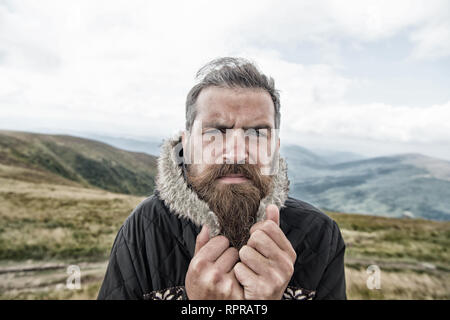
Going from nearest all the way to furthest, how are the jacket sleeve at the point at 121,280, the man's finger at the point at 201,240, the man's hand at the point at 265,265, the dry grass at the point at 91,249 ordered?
the man's hand at the point at 265,265, the man's finger at the point at 201,240, the jacket sleeve at the point at 121,280, the dry grass at the point at 91,249

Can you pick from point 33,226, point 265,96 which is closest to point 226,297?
point 265,96

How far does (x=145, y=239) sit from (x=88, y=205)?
3055cm

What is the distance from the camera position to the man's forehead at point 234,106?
2672 millimetres

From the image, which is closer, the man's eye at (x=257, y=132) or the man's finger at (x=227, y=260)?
the man's finger at (x=227, y=260)

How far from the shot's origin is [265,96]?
9.63 feet

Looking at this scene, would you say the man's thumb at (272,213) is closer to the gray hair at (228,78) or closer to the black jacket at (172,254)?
the black jacket at (172,254)

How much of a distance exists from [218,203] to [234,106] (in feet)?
3.55

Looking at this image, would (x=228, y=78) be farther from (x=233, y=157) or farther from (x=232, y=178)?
(x=232, y=178)

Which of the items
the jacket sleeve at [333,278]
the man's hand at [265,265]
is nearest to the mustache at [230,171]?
the man's hand at [265,265]

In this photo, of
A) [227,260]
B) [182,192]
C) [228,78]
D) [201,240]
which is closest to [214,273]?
[227,260]

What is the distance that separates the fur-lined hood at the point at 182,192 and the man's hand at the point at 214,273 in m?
0.68

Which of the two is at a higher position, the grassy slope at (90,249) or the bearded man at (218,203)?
the bearded man at (218,203)

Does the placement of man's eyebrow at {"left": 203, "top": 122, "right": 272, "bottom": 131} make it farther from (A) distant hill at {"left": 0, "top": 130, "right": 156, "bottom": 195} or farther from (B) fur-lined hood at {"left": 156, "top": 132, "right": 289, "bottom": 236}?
(A) distant hill at {"left": 0, "top": 130, "right": 156, "bottom": 195}
